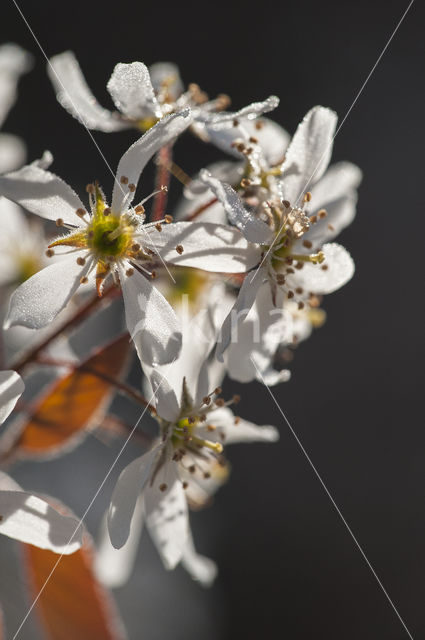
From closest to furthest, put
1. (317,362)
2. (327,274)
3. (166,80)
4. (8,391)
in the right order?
(8,391) → (327,274) → (166,80) → (317,362)

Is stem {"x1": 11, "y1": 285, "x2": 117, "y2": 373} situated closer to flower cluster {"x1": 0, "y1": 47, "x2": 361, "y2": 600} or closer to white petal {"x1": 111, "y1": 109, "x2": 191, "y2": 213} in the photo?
flower cluster {"x1": 0, "y1": 47, "x2": 361, "y2": 600}

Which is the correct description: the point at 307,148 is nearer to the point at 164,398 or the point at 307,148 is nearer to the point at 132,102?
the point at 132,102

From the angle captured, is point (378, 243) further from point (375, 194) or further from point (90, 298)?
point (90, 298)

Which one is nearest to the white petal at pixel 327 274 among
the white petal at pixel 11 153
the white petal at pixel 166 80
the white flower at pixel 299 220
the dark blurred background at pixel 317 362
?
the white flower at pixel 299 220

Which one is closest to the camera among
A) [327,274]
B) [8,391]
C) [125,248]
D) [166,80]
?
[8,391]

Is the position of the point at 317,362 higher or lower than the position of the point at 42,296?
lower

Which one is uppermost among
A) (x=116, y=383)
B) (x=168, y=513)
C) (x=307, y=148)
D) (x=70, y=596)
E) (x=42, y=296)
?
(x=307, y=148)

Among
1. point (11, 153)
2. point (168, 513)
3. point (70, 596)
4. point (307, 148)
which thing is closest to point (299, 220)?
point (307, 148)

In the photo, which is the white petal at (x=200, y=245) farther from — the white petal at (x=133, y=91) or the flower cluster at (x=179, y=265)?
the white petal at (x=133, y=91)
